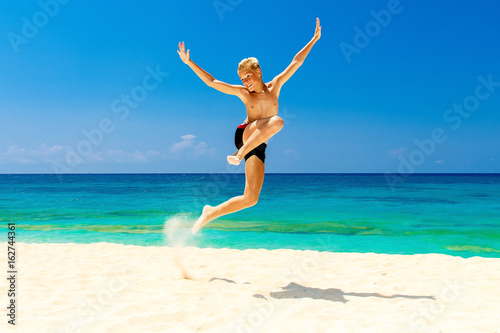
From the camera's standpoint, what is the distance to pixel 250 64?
14.7 ft

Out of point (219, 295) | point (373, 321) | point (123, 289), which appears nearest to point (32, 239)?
point (123, 289)

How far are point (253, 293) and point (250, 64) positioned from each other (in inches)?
104

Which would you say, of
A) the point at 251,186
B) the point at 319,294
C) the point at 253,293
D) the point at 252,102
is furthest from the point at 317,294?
the point at 252,102

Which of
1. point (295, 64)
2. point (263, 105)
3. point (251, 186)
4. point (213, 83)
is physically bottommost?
point (251, 186)

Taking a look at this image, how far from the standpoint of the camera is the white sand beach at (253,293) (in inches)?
143

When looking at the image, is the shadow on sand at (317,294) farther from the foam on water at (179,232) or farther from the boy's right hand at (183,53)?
the boy's right hand at (183,53)

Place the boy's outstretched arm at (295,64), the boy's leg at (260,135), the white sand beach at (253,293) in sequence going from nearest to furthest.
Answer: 1. the white sand beach at (253,293)
2. the boy's leg at (260,135)
3. the boy's outstretched arm at (295,64)

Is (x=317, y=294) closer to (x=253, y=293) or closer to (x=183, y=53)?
(x=253, y=293)

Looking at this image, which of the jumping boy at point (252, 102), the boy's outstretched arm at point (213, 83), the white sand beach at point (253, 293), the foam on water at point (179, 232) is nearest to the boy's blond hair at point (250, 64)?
the jumping boy at point (252, 102)

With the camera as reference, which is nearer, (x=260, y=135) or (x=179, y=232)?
(x=260, y=135)

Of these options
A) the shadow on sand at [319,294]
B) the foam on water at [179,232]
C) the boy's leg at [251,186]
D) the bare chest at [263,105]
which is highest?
the bare chest at [263,105]

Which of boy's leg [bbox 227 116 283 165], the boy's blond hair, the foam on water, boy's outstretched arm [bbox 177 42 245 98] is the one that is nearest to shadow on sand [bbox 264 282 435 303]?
the foam on water

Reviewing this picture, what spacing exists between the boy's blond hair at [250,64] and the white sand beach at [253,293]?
8.45 feet

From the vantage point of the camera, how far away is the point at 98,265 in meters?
6.28
